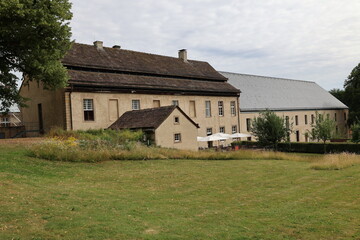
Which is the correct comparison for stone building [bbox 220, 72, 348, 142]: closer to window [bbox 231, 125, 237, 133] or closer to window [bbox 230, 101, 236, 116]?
window [bbox 231, 125, 237, 133]

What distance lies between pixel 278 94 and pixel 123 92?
1299 inches

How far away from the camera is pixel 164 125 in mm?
27281

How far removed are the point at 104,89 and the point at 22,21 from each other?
540 inches

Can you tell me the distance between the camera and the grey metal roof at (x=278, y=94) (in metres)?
51.4

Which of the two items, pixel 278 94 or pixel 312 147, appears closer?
pixel 312 147

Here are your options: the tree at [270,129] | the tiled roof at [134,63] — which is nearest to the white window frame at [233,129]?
the tiled roof at [134,63]

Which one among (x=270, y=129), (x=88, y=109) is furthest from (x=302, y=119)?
(x=88, y=109)

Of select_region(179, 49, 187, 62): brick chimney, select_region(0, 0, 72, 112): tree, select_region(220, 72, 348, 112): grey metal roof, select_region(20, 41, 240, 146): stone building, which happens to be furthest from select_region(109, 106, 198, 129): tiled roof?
select_region(220, 72, 348, 112): grey metal roof

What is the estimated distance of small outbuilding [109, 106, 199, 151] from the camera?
26938 mm

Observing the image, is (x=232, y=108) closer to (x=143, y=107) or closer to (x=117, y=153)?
(x=143, y=107)

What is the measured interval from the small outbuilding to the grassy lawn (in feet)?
31.8

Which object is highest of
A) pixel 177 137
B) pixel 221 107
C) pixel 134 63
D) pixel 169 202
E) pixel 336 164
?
pixel 134 63

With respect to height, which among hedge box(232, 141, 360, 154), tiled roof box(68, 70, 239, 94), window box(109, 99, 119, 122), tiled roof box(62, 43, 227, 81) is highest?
Result: tiled roof box(62, 43, 227, 81)

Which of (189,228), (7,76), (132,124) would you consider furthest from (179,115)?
(189,228)
